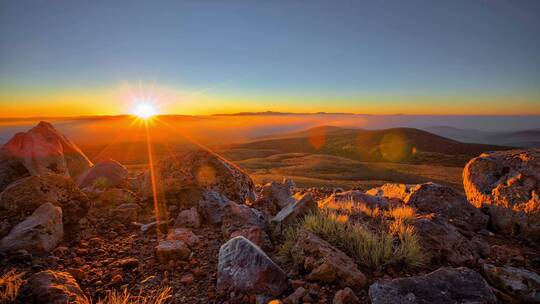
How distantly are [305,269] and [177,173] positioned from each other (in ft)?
15.5

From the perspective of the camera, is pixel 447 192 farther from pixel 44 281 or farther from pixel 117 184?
pixel 117 184

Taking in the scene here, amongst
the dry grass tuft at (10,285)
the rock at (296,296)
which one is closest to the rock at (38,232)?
the dry grass tuft at (10,285)

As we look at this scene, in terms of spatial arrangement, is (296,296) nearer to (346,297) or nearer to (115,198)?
(346,297)

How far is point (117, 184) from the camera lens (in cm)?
901

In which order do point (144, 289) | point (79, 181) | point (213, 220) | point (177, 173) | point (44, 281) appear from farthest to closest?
point (79, 181) → point (177, 173) → point (213, 220) → point (144, 289) → point (44, 281)

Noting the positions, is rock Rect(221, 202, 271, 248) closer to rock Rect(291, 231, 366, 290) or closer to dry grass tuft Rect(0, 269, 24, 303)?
rock Rect(291, 231, 366, 290)

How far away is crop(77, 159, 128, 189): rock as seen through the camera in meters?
9.12

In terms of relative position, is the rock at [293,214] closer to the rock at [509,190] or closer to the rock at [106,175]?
the rock at [509,190]

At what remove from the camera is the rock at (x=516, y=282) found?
11.8 ft

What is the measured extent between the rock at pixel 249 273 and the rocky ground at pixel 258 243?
0.01 m

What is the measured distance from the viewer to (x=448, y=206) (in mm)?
6590

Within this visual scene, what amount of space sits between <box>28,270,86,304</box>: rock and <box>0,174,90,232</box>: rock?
6.94 feet

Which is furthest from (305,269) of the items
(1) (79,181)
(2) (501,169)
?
(1) (79,181)

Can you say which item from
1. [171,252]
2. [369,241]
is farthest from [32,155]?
[369,241]
